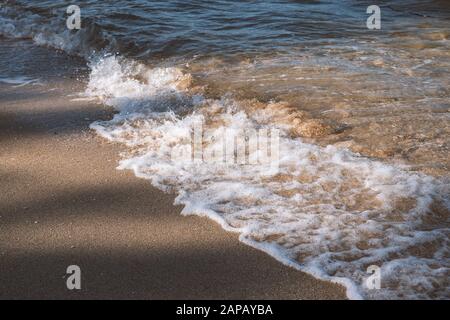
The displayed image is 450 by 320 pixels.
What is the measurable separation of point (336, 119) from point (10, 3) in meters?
8.09

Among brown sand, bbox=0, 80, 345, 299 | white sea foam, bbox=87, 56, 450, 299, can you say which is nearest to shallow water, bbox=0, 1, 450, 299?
white sea foam, bbox=87, 56, 450, 299

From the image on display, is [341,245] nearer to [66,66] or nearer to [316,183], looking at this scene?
[316,183]

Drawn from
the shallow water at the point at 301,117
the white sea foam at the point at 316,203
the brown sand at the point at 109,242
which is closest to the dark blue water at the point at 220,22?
the shallow water at the point at 301,117

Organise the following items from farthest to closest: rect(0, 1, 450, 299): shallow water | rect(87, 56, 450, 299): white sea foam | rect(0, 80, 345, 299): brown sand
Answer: rect(0, 1, 450, 299): shallow water
rect(87, 56, 450, 299): white sea foam
rect(0, 80, 345, 299): brown sand

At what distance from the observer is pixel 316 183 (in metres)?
3.42

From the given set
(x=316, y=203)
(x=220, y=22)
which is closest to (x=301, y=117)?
(x=316, y=203)

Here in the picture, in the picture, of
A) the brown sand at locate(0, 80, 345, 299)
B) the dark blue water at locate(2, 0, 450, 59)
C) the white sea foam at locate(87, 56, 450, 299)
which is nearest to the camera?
the brown sand at locate(0, 80, 345, 299)

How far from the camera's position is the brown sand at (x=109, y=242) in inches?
99.3

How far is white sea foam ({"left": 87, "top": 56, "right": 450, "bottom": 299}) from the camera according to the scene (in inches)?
104

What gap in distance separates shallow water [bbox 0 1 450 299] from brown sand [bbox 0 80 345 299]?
147 millimetres

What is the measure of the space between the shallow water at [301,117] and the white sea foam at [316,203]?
0.03 feet

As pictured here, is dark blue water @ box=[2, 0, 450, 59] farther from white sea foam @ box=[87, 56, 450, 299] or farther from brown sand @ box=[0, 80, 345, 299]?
brown sand @ box=[0, 80, 345, 299]
